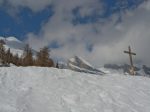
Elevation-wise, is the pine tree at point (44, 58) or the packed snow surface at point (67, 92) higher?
the pine tree at point (44, 58)

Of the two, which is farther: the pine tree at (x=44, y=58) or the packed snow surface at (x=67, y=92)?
the pine tree at (x=44, y=58)

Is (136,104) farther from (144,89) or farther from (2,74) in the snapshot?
(2,74)

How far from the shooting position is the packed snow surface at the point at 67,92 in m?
21.3

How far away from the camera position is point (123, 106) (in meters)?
22.4

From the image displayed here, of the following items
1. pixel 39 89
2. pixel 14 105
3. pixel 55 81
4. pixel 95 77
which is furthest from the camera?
pixel 95 77

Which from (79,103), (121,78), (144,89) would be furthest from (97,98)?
(121,78)

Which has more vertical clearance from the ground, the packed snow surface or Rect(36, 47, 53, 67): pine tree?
Rect(36, 47, 53, 67): pine tree

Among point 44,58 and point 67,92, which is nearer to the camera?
point 67,92

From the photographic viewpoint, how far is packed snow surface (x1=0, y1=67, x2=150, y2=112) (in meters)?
21.3

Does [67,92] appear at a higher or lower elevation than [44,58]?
lower

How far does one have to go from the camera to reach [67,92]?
79.9 feet

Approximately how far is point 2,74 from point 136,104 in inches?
441

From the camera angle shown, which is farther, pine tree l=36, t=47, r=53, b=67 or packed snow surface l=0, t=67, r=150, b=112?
pine tree l=36, t=47, r=53, b=67

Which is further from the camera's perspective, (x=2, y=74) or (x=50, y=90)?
(x=2, y=74)
